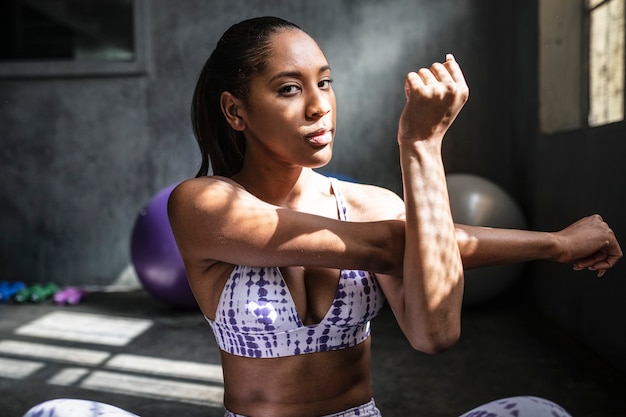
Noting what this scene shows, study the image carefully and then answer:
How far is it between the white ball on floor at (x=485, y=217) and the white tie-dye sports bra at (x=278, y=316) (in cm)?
219

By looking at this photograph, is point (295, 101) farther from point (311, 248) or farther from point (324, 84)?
point (311, 248)

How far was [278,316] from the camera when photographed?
3.75 feet

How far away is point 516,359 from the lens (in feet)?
9.05

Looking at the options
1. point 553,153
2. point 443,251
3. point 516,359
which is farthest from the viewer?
point 553,153

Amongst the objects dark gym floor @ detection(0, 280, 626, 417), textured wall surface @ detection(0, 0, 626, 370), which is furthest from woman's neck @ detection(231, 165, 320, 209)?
textured wall surface @ detection(0, 0, 626, 370)

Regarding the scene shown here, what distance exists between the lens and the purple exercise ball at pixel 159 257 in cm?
351

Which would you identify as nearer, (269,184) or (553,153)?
(269,184)

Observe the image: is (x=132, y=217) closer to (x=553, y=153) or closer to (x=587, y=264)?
(x=553, y=153)

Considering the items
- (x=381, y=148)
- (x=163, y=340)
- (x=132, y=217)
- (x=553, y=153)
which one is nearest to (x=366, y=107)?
(x=381, y=148)

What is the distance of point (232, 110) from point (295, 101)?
0.17m

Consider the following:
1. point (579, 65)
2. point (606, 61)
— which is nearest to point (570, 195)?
point (606, 61)

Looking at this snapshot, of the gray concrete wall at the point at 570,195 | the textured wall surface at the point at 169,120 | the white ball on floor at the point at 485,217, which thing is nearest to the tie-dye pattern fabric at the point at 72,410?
the gray concrete wall at the point at 570,195

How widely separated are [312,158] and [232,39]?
29cm

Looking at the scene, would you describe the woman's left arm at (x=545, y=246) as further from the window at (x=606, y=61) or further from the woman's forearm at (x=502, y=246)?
the window at (x=606, y=61)
